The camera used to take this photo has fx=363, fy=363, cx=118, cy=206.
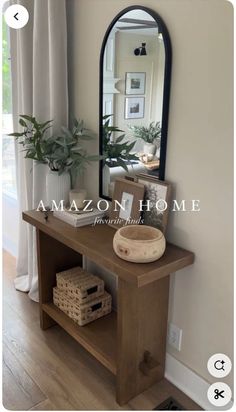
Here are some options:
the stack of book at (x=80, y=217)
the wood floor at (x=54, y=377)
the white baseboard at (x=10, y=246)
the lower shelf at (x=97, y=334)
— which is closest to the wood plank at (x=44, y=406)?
the wood floor at (x=54, y=377)

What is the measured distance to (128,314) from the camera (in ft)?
5.15

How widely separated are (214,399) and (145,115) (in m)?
1.32

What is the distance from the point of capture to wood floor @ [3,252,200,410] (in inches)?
66.6

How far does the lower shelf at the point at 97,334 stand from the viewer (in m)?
1.75

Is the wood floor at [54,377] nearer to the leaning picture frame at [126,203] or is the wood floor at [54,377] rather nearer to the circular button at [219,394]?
the circular button at [219,394]

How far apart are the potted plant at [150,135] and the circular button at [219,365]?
0.95 metres

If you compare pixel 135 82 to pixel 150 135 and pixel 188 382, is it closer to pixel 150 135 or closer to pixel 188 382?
pixel 150 135

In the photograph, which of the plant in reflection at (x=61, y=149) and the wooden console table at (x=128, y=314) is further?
the plant in reflection at (x=61, y=149)

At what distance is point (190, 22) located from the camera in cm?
142

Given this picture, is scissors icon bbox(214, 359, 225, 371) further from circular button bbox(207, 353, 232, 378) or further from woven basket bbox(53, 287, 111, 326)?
woven basket bbox(53, 287, 111, 326)

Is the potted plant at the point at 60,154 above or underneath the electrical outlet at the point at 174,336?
above

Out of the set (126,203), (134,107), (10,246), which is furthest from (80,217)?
(10,246)

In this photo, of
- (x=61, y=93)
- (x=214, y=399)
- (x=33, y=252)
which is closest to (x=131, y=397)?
(x=214, y=399)

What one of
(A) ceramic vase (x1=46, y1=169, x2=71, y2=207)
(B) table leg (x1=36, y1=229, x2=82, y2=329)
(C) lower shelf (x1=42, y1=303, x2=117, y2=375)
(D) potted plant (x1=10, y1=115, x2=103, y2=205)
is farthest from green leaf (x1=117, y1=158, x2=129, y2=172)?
(C) lower shelf (x1=42, y1=303, x2=117, y2=375)
